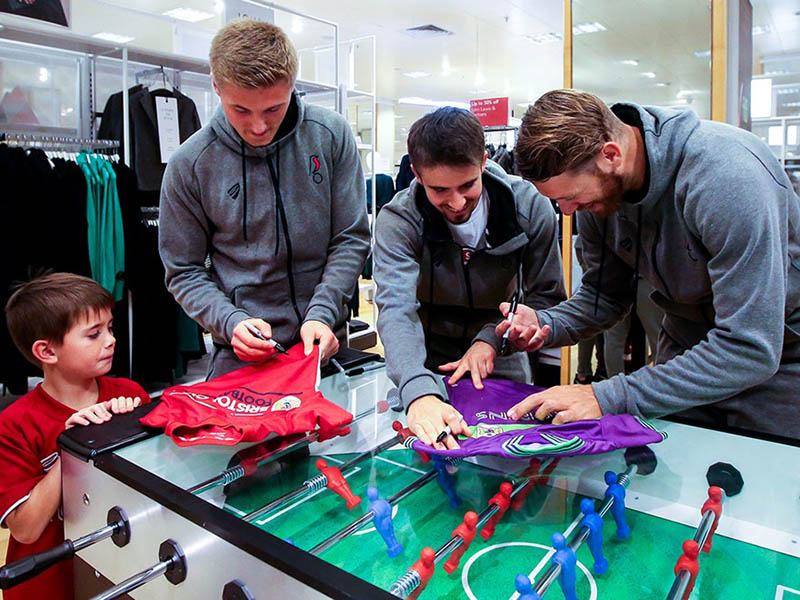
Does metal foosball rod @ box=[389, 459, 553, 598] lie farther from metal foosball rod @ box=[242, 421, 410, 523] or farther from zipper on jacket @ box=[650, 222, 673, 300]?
zipper on jacket @ box=[650, 222, 673, 300]

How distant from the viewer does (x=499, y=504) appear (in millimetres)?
1059

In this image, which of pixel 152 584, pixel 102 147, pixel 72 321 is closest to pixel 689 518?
pixel 152 584

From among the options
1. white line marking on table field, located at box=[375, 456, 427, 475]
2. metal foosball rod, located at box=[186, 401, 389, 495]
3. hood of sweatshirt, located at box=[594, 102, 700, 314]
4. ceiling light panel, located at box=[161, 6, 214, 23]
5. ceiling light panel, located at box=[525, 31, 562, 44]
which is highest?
ceiling light panel, located at box=[525, 31, 562, 44]

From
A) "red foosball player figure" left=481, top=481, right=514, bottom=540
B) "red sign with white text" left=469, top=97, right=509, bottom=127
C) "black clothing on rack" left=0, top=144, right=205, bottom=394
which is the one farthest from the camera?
"red sign with white text" left=469, top=97, right=509, bottom=127

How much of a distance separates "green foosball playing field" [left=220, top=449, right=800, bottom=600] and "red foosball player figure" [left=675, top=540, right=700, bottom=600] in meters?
0.02

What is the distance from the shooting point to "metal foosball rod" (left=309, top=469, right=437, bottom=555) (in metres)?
0.94

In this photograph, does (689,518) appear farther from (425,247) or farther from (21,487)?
(21,487)

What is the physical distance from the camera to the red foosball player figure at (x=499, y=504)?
101cm

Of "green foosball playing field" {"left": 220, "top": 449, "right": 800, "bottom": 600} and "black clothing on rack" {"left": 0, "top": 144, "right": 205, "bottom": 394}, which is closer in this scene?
"green foosball playing field" {"left": 220, "top": 449, "right": 800, "bottom": 600}

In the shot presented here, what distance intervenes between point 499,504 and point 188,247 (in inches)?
42.2

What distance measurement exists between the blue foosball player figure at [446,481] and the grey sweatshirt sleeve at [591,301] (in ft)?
1.57

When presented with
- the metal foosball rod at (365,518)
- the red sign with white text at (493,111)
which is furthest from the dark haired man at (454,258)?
the red sign with white text at (493,111)

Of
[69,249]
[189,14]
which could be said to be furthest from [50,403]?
[189,14]

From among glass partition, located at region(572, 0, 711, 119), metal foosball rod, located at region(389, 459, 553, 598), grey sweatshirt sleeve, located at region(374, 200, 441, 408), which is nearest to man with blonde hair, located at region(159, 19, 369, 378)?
grey sweatshirt sleeve, located at region(374, 200, 441, 408)
